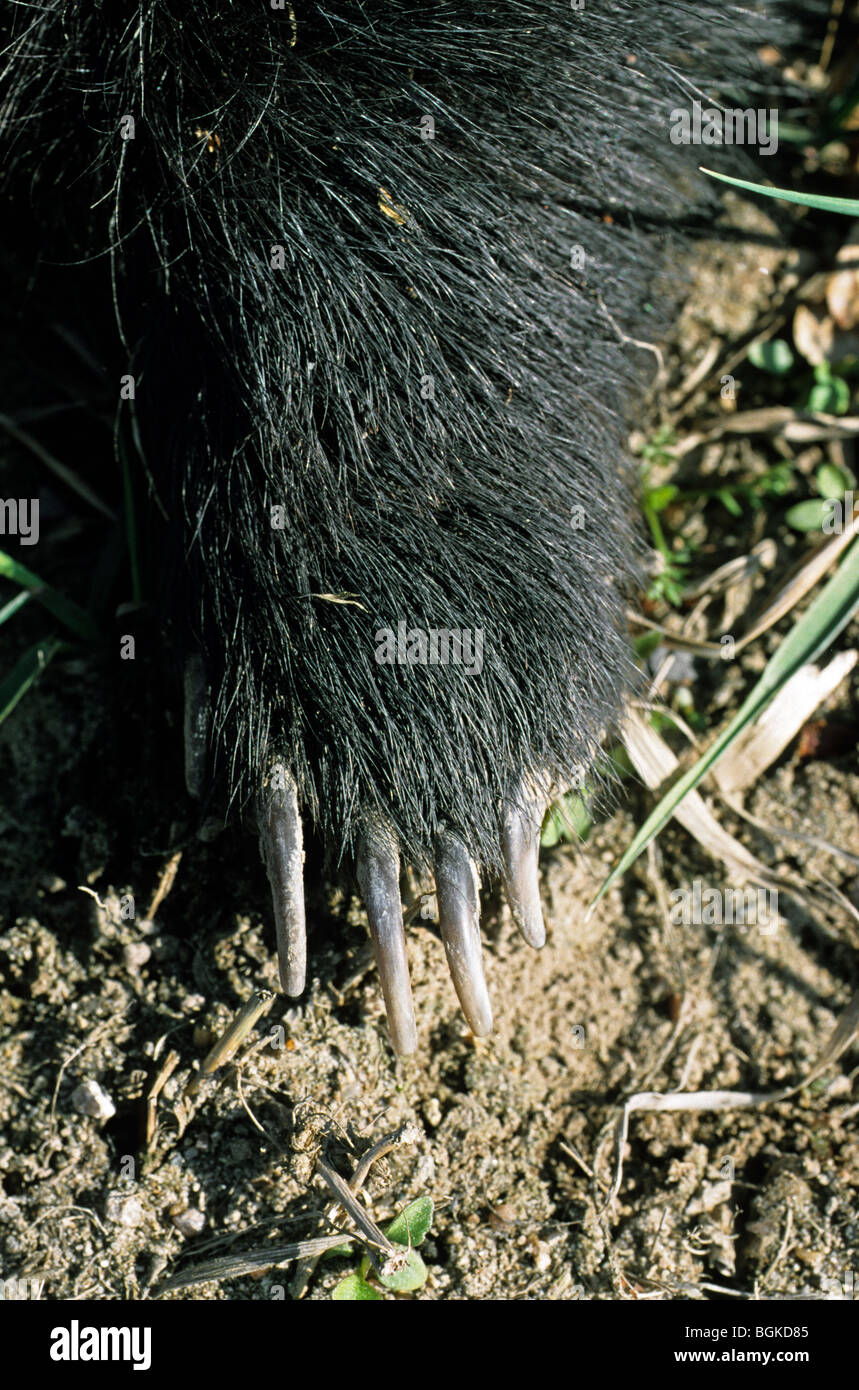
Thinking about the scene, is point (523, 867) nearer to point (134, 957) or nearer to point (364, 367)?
point (134, 957)

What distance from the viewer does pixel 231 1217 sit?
2074 millimetres

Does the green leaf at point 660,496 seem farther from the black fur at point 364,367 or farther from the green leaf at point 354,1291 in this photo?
the green leaf at point 354,1291

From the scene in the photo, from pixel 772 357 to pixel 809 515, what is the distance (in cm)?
46

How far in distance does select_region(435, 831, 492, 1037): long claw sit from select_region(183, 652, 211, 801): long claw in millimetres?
461

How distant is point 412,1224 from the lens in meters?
2.01

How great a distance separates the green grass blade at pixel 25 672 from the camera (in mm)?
2387

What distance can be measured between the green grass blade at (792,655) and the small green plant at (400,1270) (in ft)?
2.55

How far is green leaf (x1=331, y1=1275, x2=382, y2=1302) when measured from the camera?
6.49 feet

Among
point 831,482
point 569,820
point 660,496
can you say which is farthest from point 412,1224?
point 831,482

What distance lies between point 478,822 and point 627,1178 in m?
0.80

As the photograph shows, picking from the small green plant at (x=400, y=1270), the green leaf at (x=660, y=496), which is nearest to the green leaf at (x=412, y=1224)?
the small green plant at (x=400, y=1270)

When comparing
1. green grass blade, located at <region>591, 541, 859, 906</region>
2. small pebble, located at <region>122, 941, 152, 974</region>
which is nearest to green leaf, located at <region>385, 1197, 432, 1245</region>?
small pebble, located at <region>122, 941, 152, 974</region>

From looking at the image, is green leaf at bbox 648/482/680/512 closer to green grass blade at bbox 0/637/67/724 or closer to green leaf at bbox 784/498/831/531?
green leaf at bbox 784/498/831/531
